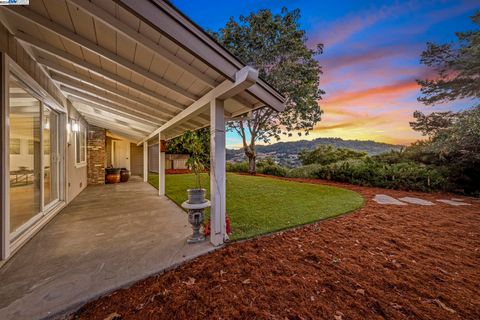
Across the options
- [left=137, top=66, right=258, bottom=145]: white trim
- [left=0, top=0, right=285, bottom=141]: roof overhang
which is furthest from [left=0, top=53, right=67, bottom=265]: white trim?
[left=137, top=66, right=258, bottom=145]: white trim

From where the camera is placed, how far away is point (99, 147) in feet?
29.2

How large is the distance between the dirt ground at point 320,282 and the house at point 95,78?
31.6 inches

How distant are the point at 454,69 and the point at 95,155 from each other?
1599 cm

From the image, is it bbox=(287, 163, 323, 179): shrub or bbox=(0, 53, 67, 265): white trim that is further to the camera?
bbox=(287, 163, 323, 179): shrub

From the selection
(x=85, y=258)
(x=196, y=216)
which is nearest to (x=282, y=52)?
(x=196, y=216)

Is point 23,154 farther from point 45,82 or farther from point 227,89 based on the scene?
point 227,89

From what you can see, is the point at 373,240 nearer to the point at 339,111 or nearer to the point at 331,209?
the point at 331,209

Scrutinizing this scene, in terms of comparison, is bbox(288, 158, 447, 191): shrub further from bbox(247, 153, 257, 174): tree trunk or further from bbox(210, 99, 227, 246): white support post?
bbox(210, 99, 227, 246): white support post

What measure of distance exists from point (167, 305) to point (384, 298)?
2041mm

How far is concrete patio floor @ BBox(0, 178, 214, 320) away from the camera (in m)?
1.73

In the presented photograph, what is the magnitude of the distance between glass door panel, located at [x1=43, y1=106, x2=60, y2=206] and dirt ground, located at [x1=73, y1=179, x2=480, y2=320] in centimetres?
404

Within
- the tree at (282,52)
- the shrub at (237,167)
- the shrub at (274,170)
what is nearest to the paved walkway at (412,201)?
the tree at (282,52)

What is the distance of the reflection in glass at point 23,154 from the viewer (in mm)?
2824

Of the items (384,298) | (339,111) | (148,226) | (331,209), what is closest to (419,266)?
(384,298)
